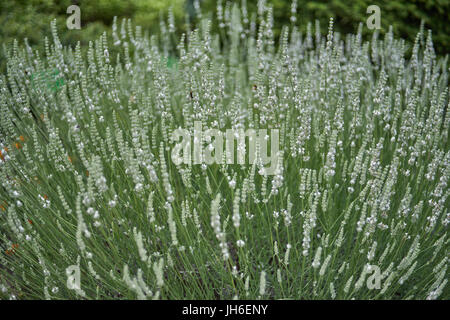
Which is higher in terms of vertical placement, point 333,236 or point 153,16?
point 153,16

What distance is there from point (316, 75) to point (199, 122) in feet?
5.57

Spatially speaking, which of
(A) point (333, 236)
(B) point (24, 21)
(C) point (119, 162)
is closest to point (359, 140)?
(A) point (333, 236)

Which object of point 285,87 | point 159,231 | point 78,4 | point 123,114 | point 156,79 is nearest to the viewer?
point 159,231

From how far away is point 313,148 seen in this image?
2.66m

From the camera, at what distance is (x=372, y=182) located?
2107mm

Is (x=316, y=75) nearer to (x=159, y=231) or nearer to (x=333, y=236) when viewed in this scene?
(x=333, y=236)

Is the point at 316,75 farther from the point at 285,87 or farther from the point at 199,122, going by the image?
the point at 199,122

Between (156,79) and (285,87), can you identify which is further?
(285,87)

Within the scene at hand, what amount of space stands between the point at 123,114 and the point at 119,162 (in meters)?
0.66

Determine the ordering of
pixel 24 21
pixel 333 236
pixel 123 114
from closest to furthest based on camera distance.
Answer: pixel 333 236, pixel 123 114, pixel 24 21

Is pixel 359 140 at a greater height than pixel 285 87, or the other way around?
pixel 285 87

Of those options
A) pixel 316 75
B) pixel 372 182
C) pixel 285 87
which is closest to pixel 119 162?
pixel 285 87

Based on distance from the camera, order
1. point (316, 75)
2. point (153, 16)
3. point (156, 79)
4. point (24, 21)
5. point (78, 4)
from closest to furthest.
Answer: point (156, 79) < point (316, 75) < point (24, 21) < point (78, 4) < point (153, 16)

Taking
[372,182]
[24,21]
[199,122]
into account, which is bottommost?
[372,182]
